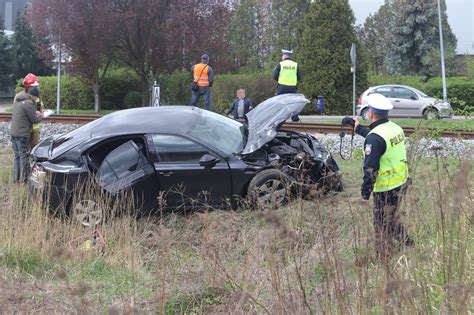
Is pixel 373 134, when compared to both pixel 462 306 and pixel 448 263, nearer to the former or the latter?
pixel 448 263

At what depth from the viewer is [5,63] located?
49.1m

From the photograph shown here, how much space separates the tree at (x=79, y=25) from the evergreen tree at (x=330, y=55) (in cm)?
968

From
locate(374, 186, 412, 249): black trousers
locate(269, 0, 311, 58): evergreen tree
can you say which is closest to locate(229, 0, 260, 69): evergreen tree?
locate(269, 0, 311, 58): evergreen tree

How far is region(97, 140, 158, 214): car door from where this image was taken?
7.15 metres

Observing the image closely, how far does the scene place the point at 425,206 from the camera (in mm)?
4512

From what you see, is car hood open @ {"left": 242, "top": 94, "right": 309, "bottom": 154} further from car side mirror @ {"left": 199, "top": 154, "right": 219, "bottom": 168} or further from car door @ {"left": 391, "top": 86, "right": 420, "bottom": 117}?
car door @ {"left": 391, "top": 86, "right": 420, "bottom": 117}

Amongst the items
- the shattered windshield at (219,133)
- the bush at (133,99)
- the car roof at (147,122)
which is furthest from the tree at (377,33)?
the car roof at (147,122)

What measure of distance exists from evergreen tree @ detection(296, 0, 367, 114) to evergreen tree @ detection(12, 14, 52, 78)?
26.3m

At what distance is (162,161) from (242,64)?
120ft

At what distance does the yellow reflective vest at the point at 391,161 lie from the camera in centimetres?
577

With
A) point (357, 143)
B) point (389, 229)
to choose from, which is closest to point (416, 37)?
point (357, 143)

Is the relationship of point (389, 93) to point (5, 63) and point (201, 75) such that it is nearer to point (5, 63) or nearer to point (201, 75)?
point (201, 75)

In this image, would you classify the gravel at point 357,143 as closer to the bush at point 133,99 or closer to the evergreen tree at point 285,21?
the bush at point 133,99

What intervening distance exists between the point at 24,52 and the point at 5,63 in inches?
72.9
